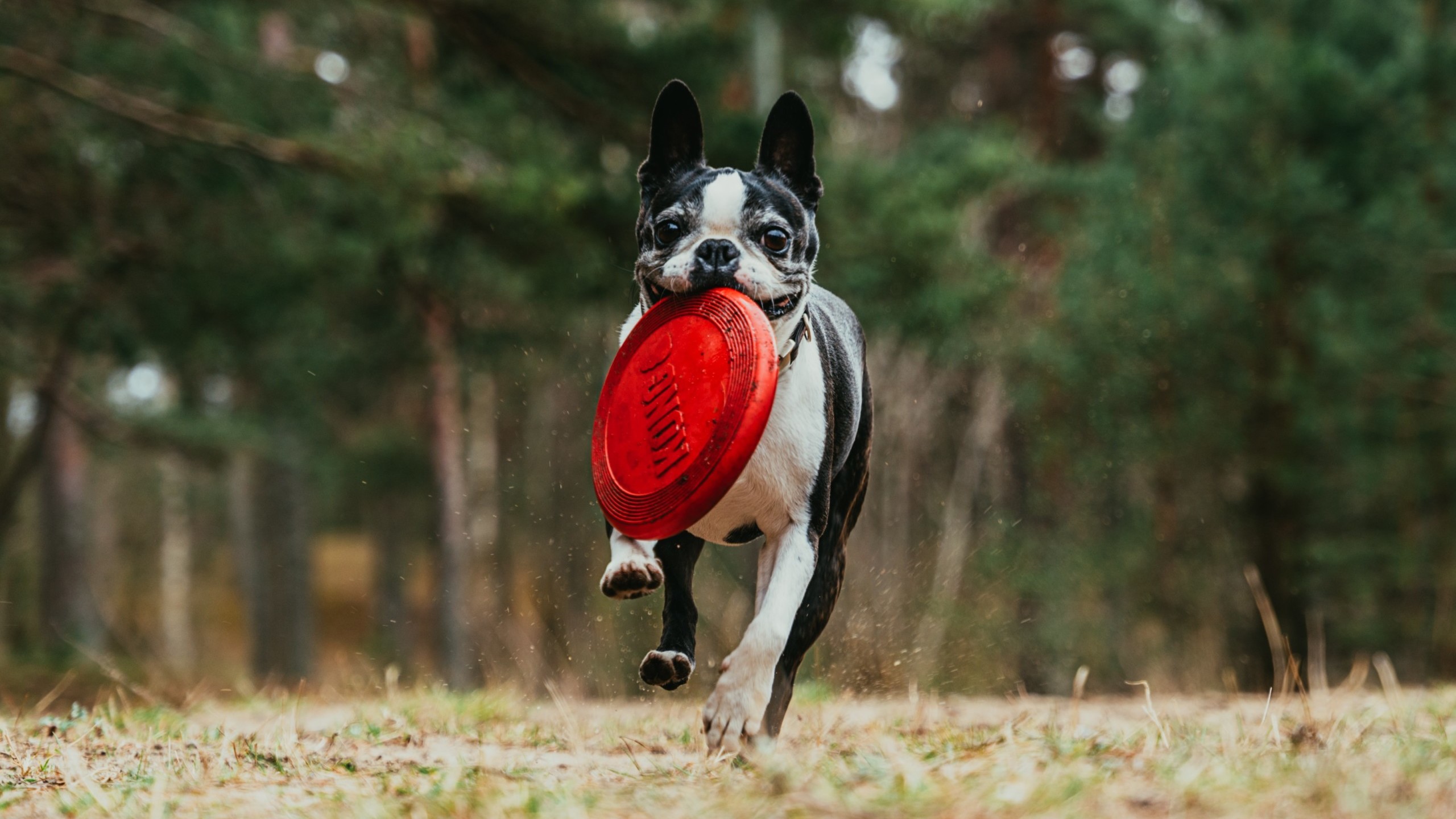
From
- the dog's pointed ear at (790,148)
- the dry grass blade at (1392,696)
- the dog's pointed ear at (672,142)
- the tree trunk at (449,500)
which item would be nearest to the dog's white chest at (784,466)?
the dog's pointed ear at (790,148)

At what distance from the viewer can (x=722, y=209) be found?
393cm

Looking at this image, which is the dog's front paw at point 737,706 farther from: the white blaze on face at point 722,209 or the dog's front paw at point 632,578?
the white blaze on face at point 722,209

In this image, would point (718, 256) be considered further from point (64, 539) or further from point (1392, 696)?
point (64, 539)

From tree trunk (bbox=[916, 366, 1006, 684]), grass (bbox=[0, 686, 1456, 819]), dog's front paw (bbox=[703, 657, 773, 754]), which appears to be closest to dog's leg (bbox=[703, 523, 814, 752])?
dog's front paw (bbox=[703, 657, 773, 754])

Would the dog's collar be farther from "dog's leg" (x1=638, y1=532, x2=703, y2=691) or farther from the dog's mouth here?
"dog's leg" (x1=638, y1=532, x2=703, y2=691)

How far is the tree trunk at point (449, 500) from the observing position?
1580cm

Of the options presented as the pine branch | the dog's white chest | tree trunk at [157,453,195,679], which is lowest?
tree trunk at [157,453,195,679]

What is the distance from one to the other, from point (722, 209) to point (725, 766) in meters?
1.65

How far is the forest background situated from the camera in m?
10.3

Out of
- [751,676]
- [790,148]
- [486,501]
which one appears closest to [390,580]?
[486,501]

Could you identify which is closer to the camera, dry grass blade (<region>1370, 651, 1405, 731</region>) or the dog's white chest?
the dog's white chest

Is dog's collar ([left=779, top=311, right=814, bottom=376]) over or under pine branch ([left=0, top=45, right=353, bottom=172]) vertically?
under

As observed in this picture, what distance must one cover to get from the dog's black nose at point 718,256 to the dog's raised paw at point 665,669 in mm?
1153

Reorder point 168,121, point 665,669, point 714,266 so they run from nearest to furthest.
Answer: point 665,669 < point 714,266 < point 168,121
